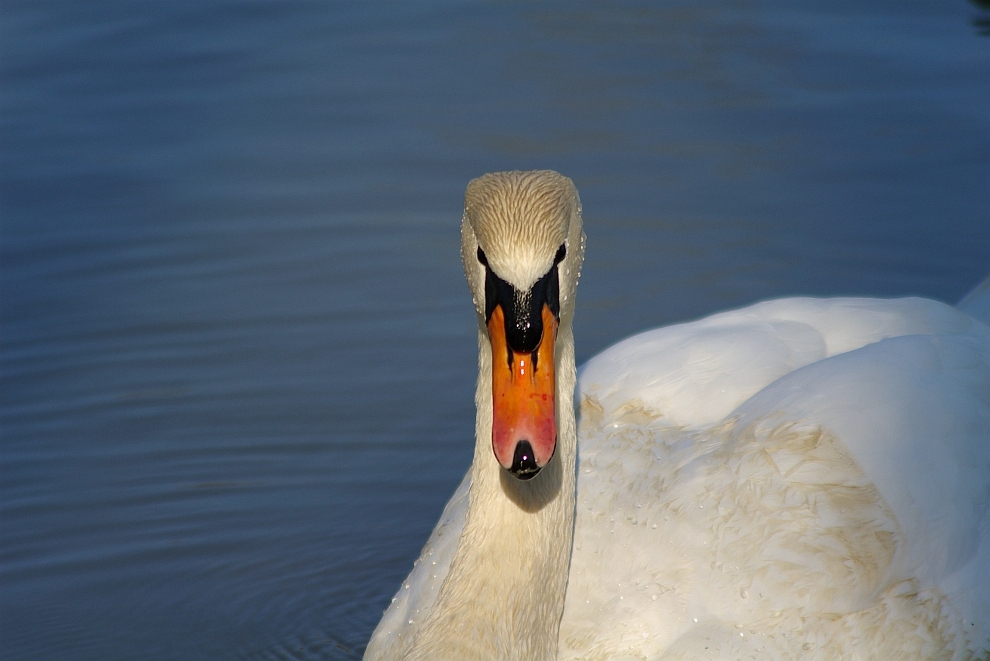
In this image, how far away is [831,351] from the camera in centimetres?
500

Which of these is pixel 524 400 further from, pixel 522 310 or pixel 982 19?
pixel 982 19

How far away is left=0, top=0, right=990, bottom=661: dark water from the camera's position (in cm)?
600

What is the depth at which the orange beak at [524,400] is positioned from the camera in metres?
3.41

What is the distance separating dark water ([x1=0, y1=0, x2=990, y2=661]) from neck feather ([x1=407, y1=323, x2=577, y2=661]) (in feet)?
4.22

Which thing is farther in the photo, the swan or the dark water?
the dark water

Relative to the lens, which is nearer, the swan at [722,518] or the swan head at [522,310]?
the swan head at [522,310]

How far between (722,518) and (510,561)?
70 cm

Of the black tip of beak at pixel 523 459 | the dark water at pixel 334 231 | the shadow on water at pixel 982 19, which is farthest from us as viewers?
the shadow on water at pixel 982 19

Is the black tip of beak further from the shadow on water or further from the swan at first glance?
the shadow on water

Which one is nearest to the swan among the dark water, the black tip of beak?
the black tip of beak

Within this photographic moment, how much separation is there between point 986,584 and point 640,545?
3.90ft

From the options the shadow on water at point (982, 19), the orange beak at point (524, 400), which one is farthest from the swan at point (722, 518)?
the shadow on water at point (982, 19)

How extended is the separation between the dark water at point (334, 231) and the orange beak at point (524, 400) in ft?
6.92

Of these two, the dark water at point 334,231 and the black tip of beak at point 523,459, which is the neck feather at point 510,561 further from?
the dark water at point 334,231
